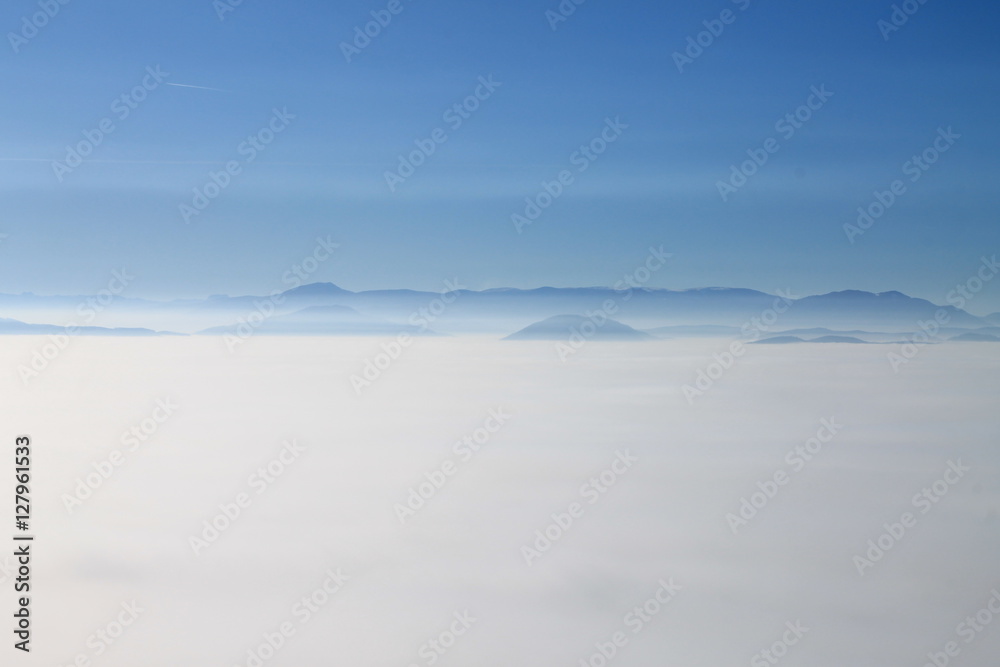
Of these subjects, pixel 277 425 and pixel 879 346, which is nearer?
pixel 277 425

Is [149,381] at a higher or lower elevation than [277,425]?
higher

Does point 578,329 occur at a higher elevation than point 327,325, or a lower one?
lower

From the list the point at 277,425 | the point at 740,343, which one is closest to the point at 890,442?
the point at 740,343

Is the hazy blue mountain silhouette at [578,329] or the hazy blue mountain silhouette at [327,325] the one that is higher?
the hazy blue mountain silhouette at [327,325]

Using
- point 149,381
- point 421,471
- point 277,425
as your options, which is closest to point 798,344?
point 421,471

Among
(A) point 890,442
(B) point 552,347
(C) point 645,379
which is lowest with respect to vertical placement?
(A) point 890,442

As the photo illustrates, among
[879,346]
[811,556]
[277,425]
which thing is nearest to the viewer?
[811,556]

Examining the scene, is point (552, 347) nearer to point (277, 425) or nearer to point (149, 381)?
point (277, 425)

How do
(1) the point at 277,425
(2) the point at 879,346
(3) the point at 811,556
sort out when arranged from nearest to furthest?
(3) the point at 811,556
(1) the point at 277,425
(2) the point at 879,346

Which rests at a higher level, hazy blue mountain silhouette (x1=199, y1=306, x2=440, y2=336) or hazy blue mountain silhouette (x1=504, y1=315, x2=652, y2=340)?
hazy blue mountain silhouette (x1=199, y1=306, x2=440, y2=336)
